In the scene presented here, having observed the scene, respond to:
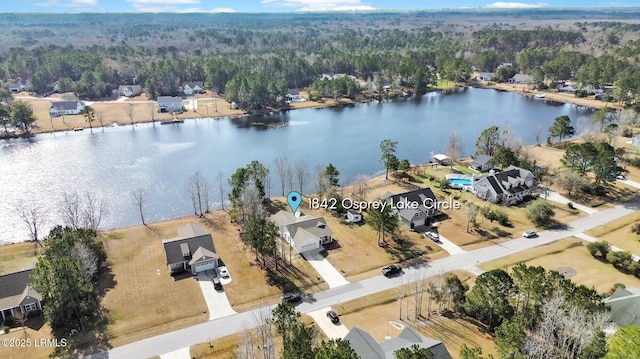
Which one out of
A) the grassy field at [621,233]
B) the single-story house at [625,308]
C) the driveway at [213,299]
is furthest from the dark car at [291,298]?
the grassy field at [621,233]

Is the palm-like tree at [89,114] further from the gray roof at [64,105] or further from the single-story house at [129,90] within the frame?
the single-story house at [129,90]

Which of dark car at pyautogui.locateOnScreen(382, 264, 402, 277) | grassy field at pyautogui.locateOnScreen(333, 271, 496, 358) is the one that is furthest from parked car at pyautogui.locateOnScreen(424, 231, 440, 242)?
grassy field at pyautogui.locateOnScreen(333, 271, 496, 358)

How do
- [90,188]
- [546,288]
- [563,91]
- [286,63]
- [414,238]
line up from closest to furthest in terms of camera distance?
[546,288] → [414,238] → [90,188] → [563,91] → [286,63]

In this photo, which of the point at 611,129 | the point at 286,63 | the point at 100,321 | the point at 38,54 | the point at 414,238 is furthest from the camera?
the point at 38,54

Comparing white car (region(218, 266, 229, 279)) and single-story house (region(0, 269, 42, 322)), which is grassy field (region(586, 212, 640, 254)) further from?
single-story house (region(0, 269, 42, 322))

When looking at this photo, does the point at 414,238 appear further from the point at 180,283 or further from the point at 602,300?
the point at 180,283

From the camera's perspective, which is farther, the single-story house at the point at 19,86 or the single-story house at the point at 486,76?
the single-story house at the point at 486,76

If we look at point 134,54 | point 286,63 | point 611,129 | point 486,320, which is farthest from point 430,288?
point 134,54
